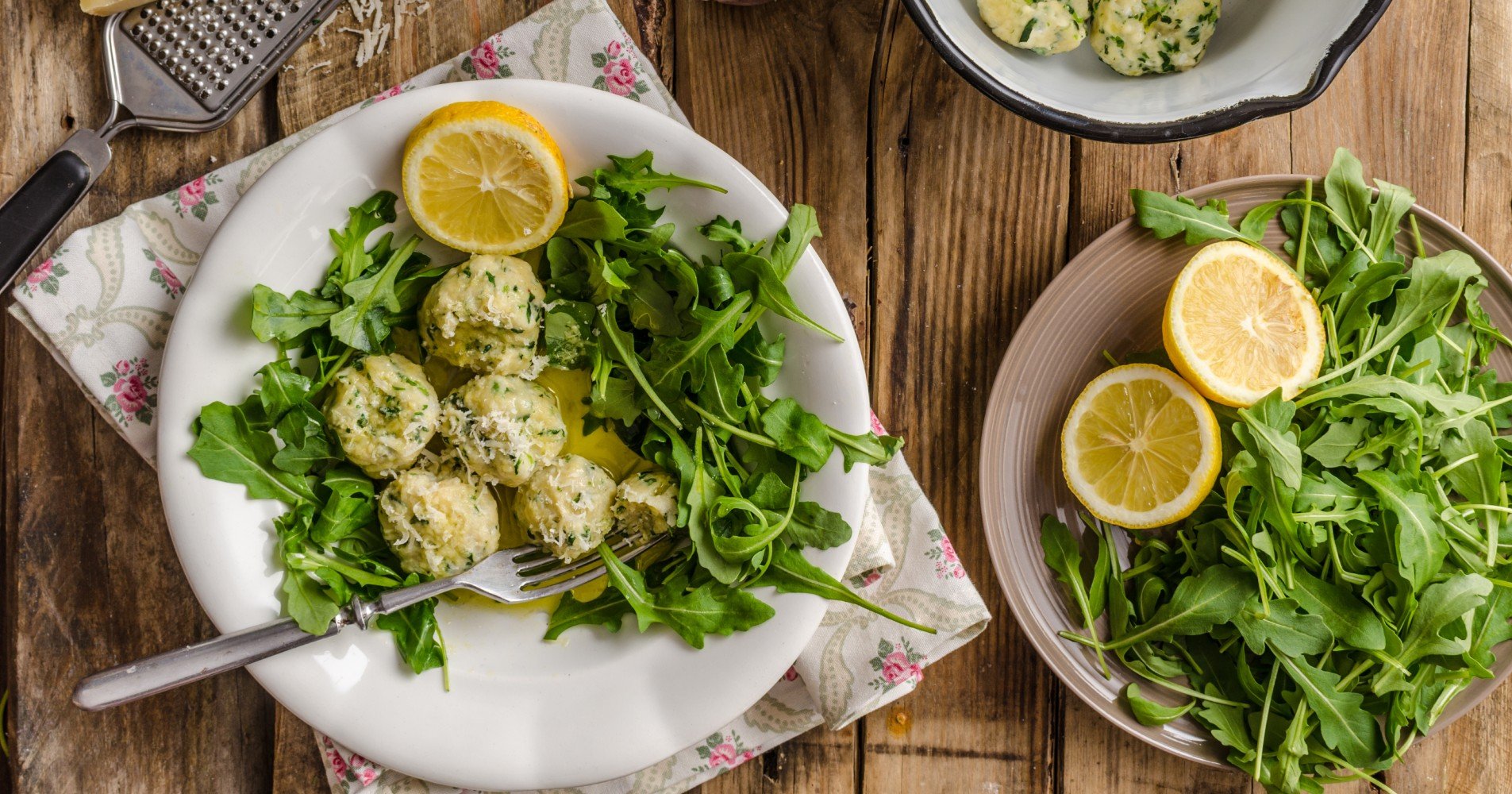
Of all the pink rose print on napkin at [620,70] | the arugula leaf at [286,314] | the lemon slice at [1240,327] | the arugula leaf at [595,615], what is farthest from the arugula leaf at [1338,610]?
the arugula leaf at [286,314]

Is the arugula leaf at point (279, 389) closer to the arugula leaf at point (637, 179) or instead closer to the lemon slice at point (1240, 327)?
the arugula leaf at point (637, 179)

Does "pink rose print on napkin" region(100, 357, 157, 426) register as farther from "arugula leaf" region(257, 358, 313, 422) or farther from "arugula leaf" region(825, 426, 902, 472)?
"arugula leaf" region(825, 426, 902, 472)

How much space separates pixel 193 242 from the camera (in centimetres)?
154

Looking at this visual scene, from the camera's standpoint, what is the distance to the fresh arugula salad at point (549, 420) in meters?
1.40

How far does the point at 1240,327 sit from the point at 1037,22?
0.54 metres

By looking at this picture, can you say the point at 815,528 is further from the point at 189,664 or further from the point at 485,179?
the point at 189,664

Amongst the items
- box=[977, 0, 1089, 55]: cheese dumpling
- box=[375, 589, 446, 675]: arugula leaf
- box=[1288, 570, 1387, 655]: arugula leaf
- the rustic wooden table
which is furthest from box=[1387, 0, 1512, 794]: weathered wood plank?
box=[375, 589, 446, 675]: arugula leaf

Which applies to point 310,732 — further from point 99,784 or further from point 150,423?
point 150,423

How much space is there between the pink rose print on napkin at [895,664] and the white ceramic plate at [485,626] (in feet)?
0.58

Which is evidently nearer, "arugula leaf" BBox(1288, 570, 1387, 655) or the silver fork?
the silver fork

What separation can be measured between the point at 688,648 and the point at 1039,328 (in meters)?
0.74

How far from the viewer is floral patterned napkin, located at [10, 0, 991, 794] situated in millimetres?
1509

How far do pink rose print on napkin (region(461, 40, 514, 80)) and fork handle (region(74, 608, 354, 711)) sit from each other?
890 millimetres

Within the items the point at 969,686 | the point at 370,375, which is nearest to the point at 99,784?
the point at 370,375
